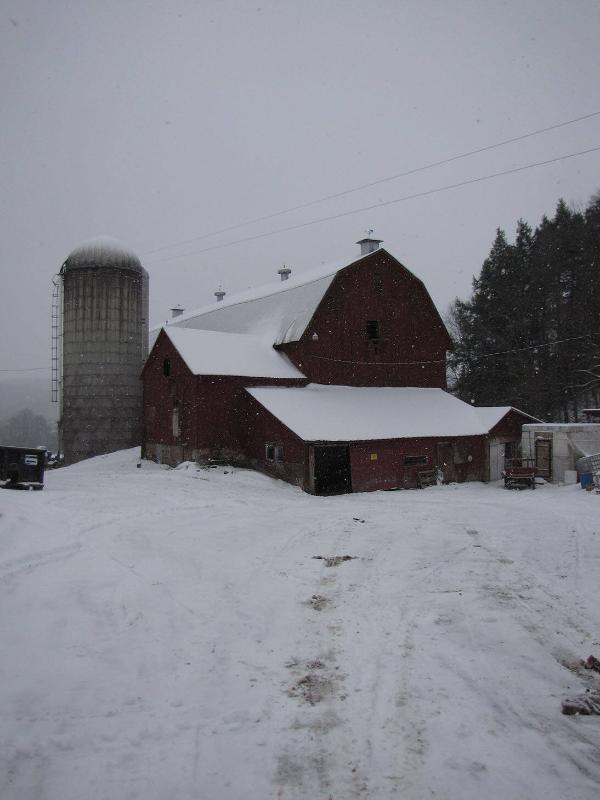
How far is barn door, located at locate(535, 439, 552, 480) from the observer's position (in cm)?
2395

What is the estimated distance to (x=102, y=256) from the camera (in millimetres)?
28703

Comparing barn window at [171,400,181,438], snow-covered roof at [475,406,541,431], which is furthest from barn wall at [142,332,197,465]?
snow-covered roof at [475,406,541,431]

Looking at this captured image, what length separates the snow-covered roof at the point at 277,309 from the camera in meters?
25.8

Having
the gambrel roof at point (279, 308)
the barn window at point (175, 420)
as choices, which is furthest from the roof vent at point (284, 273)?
the barn window at point (175, 420)

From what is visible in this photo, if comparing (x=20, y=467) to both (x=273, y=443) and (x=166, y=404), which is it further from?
(x=166, y=404)

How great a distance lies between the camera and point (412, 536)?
12375mm

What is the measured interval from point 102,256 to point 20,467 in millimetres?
15718

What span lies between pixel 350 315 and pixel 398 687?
22.0m

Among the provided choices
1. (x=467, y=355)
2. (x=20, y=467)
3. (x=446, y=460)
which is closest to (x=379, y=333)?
(x=446, y=460)

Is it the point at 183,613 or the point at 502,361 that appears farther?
the point at 502,361

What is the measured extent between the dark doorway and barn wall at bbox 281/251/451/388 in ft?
18.2

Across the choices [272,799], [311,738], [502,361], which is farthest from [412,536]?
[502,361]

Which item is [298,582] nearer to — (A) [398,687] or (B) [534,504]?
(A) [398,687]

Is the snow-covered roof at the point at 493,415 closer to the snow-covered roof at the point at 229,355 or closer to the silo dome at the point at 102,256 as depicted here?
the snow-covered roof at the point at 229,355
